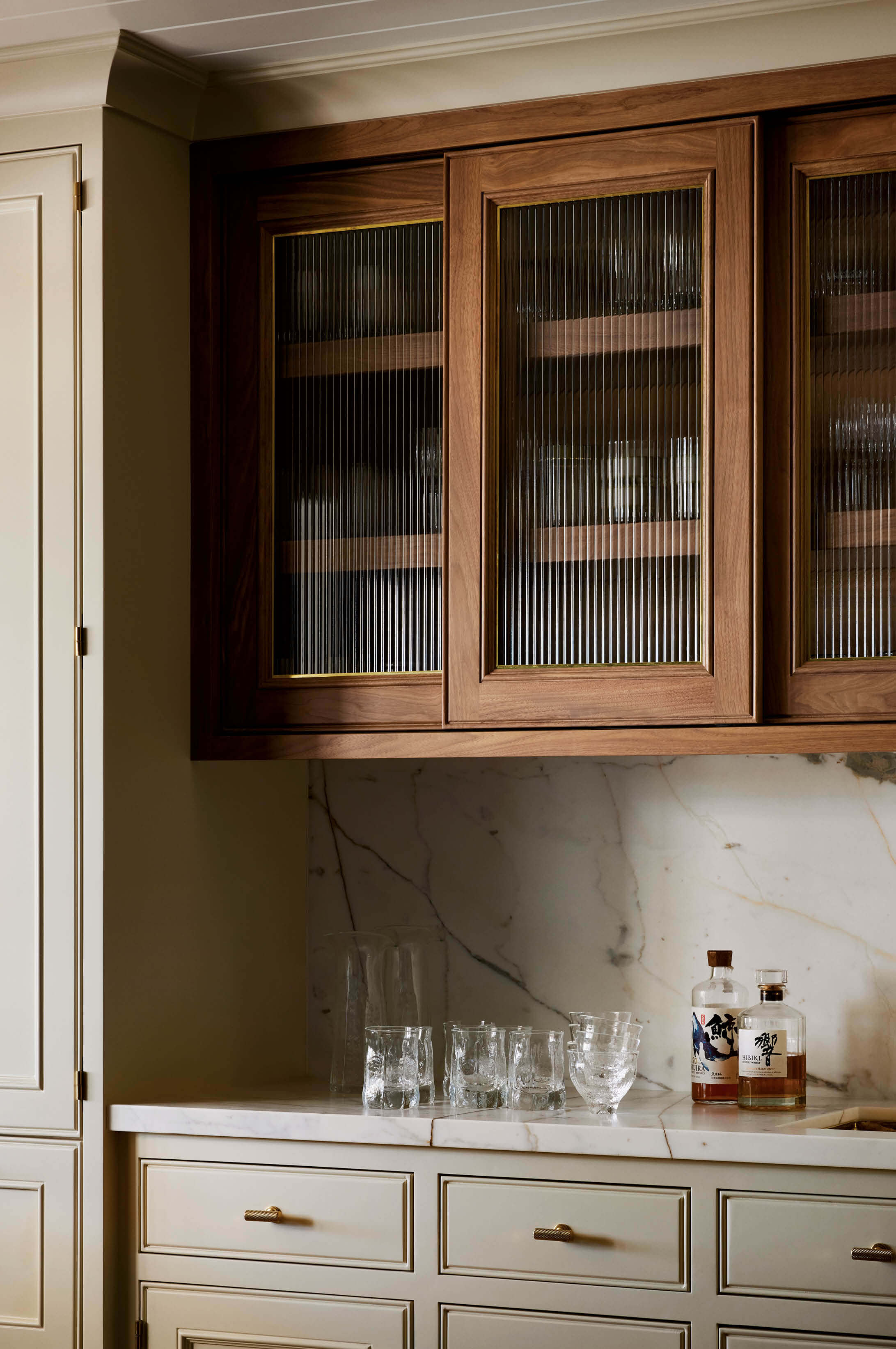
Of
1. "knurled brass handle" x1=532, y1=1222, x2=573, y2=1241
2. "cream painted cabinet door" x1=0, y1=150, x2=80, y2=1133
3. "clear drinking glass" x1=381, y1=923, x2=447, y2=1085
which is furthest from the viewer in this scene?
"clear drinking glass" x1=381, y1=923, x2=447, y2=1085

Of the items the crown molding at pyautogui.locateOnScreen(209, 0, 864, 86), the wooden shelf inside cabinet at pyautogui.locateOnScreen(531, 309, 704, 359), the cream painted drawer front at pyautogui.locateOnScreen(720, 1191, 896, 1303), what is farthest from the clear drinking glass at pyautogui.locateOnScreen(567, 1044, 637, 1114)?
the crown molding at pyautogui.locateOnScreen(209, 0, 864, 86)

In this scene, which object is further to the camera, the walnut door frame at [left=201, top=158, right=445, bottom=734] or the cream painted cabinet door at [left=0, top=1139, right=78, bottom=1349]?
the walnut door frame at [left=201, top=158, right=445, bottom=734]

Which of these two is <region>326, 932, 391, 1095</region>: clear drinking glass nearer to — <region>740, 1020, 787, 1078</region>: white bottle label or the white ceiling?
<region>740, 1020, 787, 1078</region>: white bottle label

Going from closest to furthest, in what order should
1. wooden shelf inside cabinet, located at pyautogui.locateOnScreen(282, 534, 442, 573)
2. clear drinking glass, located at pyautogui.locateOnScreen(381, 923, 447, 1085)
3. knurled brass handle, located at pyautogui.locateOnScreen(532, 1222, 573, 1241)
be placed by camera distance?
1. knurled brass handle, located at pyautogui.locateOnScreen(532, 1222, 573, 1241)
2. wooden shelf inside cabinet, located at pyautogui.locateOnScreen(282, 534, 442, 573)
3. clear drinking glass, located at pyautogui.locateOnScreen(381, 923, 447, 1085)

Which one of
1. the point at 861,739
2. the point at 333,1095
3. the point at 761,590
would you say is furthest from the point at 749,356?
the point at 333,1095

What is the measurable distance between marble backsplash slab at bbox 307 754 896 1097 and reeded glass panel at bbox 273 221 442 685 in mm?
419

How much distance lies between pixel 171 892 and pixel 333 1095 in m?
0.43

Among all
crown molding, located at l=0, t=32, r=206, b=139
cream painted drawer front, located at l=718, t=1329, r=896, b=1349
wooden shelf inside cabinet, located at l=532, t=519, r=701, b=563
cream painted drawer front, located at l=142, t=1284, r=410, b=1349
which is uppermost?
crown molding, located at l=0, t=32, r=206, b=139

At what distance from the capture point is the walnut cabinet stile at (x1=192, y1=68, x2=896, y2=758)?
2.20 m

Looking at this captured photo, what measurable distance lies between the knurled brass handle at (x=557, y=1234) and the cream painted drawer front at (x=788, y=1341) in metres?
0.24

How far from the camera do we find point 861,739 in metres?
2.16

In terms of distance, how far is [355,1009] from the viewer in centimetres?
250

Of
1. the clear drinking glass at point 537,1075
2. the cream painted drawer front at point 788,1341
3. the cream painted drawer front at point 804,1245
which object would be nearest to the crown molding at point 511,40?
the clear drinking glass at point 537,1075

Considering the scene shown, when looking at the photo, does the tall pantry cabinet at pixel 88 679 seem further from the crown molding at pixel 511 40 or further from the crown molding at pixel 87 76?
the crown molding at pixel 511 40
